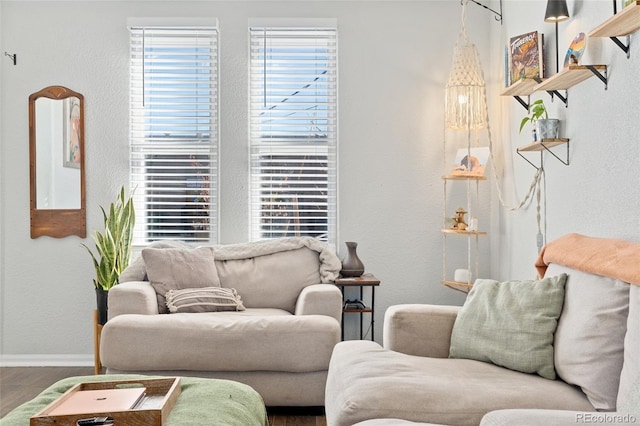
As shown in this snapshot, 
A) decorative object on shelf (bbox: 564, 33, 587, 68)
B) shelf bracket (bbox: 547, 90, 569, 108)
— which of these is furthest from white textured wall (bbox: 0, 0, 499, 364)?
decorative object on shelf (bbox: 564, 33, 587, 68)

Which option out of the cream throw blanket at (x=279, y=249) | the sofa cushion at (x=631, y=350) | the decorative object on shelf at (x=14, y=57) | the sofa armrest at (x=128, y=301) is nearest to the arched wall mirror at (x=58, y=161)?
the decorative object on shelf at (x=14, y=57)

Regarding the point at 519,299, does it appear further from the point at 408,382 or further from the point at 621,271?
the point at 408,382

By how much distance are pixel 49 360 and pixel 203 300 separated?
60.7 inches

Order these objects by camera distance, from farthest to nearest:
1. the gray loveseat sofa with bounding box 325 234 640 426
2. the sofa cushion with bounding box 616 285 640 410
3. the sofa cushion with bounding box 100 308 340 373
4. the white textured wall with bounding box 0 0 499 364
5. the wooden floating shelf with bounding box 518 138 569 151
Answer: the white textured wall with bounding box 0 0 499 364
the sofa cushion with bounding box 100 308 340 373
the wooden floating shelf with bounding box 518 138 569 151
the gray loveseat sofa with bounding box 325 234 640 426
the sofa cushion with bounding box 616 285 640 410

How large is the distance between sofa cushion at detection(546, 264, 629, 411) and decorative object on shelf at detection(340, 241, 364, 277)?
197 cm

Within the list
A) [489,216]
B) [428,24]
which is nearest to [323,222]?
[489,216]

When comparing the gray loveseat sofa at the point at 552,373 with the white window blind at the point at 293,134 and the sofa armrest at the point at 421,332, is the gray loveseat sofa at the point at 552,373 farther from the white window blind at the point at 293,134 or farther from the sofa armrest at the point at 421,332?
the white window blind at the point at 293,134

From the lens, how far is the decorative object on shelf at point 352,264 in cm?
400

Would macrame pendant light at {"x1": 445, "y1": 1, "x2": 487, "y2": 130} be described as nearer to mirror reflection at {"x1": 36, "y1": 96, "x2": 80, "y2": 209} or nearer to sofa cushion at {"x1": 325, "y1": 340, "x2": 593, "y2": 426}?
sofa cushion at {"x1": 325, "y1": 340, "x2": 593, "y2": 426}

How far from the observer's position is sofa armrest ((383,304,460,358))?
260cm

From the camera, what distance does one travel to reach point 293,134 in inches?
172

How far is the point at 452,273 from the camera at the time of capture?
170 inches

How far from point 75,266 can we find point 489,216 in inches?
119

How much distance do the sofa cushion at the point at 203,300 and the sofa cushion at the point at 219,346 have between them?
1.30 ft
